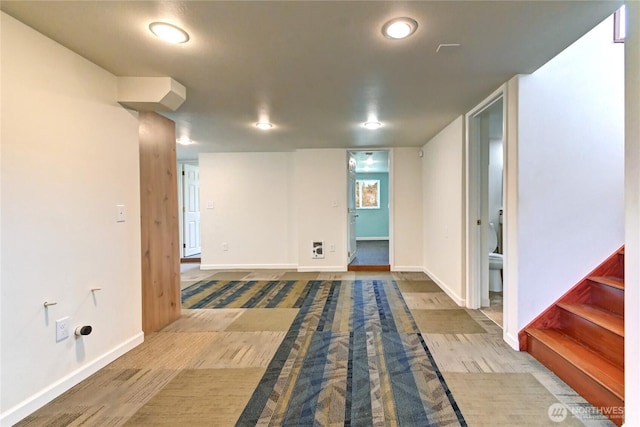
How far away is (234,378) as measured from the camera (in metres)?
1.87

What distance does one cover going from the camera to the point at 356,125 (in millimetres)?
3445

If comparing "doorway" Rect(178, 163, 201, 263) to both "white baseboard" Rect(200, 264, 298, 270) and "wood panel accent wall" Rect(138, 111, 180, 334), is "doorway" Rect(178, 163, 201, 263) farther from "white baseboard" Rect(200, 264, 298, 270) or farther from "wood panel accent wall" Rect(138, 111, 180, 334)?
"wood panel accent wall" Rect(138, 111, 180, 334)

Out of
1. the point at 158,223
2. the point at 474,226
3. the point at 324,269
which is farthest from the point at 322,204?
the point at 158,223

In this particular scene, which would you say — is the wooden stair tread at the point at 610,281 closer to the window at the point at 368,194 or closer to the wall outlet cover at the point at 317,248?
the wall outlet cover at the point at 317,248

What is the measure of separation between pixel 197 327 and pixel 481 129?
338 centimetres

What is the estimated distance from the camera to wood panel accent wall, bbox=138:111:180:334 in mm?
2488

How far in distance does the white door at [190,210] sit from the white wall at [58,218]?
4046 millimetres

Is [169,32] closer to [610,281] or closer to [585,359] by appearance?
[585,359]

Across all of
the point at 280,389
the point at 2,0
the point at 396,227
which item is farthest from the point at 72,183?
the point at 396,227

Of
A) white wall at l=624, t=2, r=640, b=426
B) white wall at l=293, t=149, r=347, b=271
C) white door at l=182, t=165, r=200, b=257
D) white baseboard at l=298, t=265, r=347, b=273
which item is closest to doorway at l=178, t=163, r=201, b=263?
white door at l=182, t=165, r=200, b=257

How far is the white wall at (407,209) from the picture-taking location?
4.83 m

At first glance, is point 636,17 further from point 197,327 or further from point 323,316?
point 197,327

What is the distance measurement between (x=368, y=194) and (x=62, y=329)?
7.96 meters

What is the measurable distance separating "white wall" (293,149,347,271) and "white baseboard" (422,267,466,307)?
132 cm
